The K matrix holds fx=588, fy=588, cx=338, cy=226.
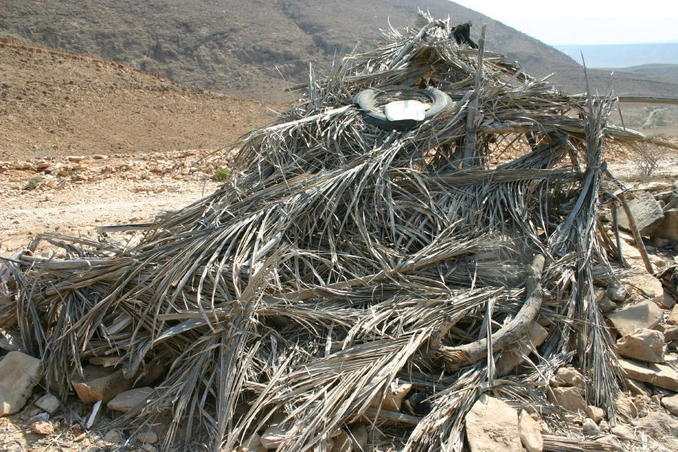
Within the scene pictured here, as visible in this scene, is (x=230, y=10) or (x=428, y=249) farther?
(x=230, y=10)

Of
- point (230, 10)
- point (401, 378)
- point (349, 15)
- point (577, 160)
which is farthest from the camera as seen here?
point (349, 15)

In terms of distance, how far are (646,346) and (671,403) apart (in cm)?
35

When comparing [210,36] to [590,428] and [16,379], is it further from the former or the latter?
[590,428]

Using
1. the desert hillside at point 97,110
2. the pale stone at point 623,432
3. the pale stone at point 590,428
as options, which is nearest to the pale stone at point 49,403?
the pale stone at point 590,428

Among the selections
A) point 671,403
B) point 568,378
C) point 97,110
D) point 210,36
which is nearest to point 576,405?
point 568,378

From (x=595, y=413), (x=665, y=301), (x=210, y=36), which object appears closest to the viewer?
(x=595, y=413)

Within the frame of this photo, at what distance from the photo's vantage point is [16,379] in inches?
131

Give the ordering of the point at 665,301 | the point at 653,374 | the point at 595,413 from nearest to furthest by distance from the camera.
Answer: the point at 595,413 → the point at 653,374 → the point at 665,301

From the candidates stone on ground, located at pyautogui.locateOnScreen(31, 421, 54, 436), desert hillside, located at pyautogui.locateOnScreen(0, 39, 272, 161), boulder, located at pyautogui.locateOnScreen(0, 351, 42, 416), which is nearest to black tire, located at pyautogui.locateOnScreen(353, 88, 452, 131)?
boulder, located at pyautogui.locateOnScreen(0, 351, 42, 416)

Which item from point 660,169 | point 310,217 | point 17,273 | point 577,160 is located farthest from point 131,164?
point 660,169

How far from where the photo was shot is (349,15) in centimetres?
3872

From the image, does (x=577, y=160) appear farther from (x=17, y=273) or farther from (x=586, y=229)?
(x=17, y=273)

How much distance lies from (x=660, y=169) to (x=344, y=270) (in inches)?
288

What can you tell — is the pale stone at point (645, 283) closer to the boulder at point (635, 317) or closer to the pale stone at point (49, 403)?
the boulder at point (635, 317)
